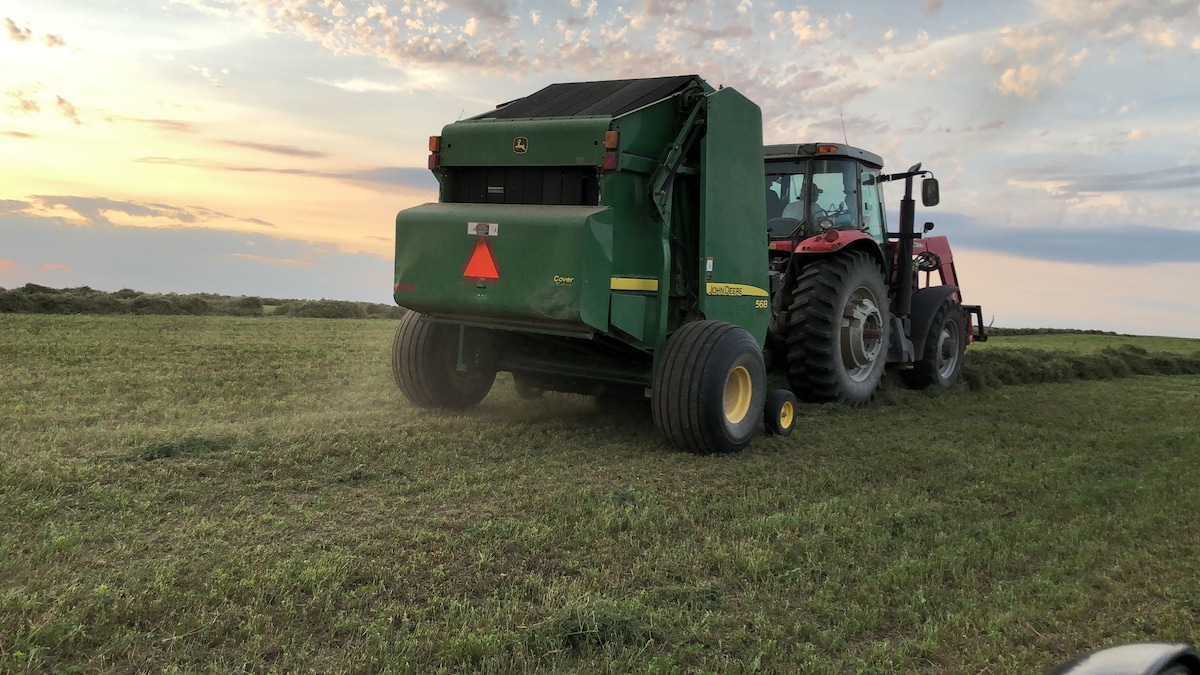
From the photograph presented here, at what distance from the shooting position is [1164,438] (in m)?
7.11

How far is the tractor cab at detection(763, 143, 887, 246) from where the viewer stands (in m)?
8.61

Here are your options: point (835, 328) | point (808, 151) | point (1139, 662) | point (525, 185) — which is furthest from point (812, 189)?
point (1139, 662)

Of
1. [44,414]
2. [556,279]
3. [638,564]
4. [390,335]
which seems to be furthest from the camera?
[390,335]

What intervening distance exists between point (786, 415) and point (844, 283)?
187 centimetres

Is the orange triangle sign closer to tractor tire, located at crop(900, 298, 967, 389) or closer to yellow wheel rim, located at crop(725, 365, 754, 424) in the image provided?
yellow wheel rim, located at crop(725, 365, 754, 424)

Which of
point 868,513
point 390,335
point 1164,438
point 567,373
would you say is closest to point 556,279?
point 567,373

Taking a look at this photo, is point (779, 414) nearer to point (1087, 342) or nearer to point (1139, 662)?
point (1139, 662)

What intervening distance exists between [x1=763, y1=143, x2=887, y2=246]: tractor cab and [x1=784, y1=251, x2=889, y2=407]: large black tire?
0.61 metres

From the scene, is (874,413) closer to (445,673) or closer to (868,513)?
(868,513)

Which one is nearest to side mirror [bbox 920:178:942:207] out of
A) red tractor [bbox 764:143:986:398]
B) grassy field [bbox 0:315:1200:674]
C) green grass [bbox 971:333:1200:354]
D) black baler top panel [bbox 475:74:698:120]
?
red tractor [bbox 764:143:986:398]

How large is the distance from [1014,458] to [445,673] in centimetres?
501

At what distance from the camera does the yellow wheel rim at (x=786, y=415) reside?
6.61m

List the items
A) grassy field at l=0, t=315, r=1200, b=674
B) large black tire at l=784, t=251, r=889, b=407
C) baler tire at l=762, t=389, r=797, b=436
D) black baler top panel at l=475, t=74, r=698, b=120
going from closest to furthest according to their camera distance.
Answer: grassy field at l=0, t=315, r=1200, b=674 → black baler top panel at l=475, t=74, r=698, b=120 → baler tire at l=762, t=389, r=797, b=436 → large black tire at l=784, t=251, r=889, b=407

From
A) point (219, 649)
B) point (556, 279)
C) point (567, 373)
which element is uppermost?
point (556, 279)
